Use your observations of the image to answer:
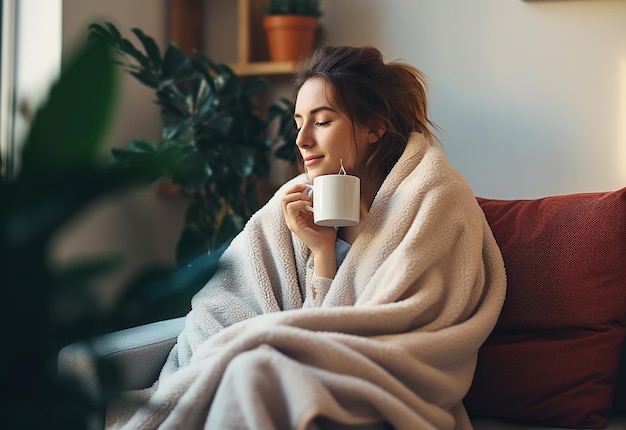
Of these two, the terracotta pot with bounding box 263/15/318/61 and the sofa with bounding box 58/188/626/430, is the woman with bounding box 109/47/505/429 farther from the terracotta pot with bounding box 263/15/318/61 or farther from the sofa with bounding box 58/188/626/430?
the terracotta pot with bounding box 263/15/318/61

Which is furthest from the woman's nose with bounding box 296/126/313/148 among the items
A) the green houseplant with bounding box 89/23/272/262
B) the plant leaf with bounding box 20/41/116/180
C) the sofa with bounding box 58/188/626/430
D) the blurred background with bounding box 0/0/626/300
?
the plant leaf with bounding box 20/41/116/180

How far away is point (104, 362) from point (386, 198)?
114cm

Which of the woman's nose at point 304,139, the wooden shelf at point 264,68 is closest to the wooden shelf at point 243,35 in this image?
the wooden shelf at point 264,68

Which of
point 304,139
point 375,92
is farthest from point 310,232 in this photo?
point 375,92

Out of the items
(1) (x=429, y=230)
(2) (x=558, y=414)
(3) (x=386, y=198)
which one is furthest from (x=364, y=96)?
(2) (x=558, y=414)

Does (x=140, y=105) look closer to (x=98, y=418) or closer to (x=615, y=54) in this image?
(x=615, y=54)

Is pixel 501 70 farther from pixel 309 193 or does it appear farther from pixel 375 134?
pixel 309 193

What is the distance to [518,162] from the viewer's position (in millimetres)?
2340

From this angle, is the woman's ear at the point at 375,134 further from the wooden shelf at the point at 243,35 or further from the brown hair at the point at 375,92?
the wooden shelf at the point at 243,35

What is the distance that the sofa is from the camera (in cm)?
141

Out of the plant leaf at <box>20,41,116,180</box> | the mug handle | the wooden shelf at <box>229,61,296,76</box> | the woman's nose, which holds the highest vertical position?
the plant leaf at <box>20,41,116,180</box>

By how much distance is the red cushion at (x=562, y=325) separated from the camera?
4.63 feet

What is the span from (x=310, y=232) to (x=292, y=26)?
122 cm

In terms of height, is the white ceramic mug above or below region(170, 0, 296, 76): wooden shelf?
below
